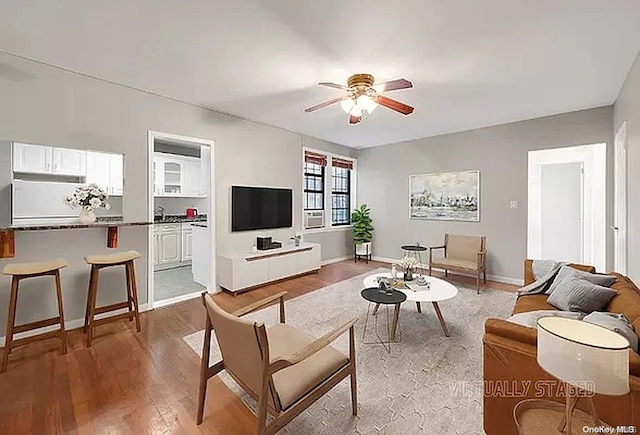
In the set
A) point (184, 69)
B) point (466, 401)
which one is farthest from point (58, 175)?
point (466, 401)

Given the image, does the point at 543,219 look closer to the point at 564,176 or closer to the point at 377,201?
the point at 564,176

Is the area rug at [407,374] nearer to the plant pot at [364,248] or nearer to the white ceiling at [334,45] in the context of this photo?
the white ceiling at [334,45]

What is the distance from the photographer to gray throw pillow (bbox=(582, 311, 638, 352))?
4.50 feet

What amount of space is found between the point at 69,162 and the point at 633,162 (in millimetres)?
5815

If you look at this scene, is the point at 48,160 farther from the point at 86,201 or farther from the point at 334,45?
the point at 334,45

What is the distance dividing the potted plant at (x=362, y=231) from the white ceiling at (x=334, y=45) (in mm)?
3204

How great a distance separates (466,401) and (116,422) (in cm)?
222

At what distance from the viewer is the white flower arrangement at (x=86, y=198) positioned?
2.99 m

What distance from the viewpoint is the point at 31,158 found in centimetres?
293

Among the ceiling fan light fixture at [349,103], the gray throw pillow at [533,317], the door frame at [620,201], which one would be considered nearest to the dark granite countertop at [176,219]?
the ceiling fan light fixture at [349,103]

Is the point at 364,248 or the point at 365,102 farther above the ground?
the point at 365,102

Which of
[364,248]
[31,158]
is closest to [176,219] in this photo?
[31,158]

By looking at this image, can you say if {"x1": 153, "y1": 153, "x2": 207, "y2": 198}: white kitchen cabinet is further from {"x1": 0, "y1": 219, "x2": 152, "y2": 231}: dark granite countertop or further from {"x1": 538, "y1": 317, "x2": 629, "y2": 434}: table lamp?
{"x1": 538, "y1": 317, "x2": 629, "y2": 434}: table lamp

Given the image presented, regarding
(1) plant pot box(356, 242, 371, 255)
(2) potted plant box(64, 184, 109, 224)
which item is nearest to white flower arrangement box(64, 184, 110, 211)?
(2) potted plant box(64, 184, 109, 224)
